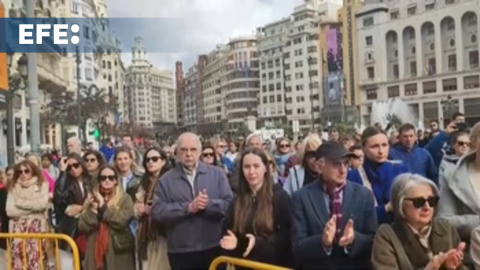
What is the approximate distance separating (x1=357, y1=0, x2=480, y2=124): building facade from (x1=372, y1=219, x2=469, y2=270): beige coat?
67614 mm

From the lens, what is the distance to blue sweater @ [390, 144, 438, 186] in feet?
18.4

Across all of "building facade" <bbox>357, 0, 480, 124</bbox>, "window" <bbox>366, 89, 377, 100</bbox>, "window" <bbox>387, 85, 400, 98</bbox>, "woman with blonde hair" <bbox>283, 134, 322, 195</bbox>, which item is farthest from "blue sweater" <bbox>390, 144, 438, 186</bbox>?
"window" <bbox>366, 89, 377, 100</bbox>

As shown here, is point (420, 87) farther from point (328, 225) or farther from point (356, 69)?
point (328, 225)

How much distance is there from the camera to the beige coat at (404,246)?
9.82 ft

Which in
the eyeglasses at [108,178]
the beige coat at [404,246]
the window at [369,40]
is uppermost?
the window at [369,40]

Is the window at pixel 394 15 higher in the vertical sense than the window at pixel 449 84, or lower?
higher

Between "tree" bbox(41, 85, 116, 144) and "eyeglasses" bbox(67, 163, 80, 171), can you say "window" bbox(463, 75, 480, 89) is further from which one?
A: "eyeglasses" bbox(67, 163, 80, 171)

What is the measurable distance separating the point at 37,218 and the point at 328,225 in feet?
14.1

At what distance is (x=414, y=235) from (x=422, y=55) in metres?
76.9

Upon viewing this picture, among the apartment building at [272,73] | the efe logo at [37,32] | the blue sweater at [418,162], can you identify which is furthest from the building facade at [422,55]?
the blue sweater at [418,162]

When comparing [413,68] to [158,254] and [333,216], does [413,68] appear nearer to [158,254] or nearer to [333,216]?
[158,254]

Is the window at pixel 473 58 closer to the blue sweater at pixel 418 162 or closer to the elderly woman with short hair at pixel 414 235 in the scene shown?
the blue sweater at pixel 418 162

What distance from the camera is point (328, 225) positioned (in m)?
3.30

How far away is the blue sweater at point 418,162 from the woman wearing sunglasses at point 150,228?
2.50 meters
